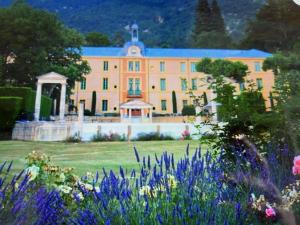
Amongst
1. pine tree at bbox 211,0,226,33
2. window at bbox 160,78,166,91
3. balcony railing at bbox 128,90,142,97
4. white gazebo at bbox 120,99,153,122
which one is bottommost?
white gazebo at bbox 120,99,153,122

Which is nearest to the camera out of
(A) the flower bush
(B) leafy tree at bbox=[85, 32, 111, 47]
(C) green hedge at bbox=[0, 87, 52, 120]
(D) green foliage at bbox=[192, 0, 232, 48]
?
(A) the flower bush

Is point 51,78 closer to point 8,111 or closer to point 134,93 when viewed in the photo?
point 8,111

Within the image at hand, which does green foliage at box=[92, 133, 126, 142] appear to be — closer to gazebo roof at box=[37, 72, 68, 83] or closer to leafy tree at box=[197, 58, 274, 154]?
Result: gazebo roof at box=[37, 72, 68, 83]

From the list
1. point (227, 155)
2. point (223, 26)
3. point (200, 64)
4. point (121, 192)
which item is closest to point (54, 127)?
point (227, 155)

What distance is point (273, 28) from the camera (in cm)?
3195

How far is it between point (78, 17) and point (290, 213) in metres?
58.9

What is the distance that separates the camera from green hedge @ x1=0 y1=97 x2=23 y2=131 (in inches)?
586

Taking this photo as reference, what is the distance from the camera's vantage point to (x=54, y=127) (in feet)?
49.0

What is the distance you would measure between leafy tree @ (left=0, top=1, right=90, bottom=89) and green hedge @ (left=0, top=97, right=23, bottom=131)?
702 centimetres

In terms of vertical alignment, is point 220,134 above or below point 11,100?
below

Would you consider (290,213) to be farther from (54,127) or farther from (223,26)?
(223,26)

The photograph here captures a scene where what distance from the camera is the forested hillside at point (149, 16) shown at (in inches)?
1871

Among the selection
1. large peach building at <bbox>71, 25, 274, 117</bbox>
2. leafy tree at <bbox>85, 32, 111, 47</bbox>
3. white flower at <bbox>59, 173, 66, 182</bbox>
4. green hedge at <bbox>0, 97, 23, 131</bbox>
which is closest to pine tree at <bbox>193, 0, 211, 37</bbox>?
leafy tree at <bbox>85, 32, 111, 47</bbox>

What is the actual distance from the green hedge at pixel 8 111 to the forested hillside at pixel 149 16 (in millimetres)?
31111
